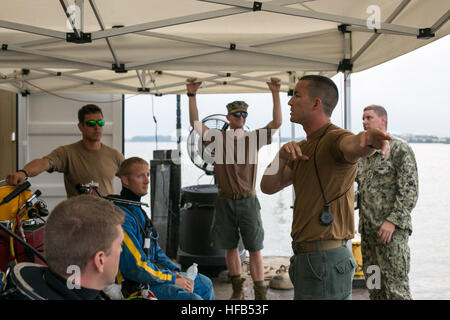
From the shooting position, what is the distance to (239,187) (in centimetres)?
421

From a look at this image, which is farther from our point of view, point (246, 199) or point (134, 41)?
point (246, 199)

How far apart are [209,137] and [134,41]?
51.2 inches

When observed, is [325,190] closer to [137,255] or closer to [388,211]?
[137,255]

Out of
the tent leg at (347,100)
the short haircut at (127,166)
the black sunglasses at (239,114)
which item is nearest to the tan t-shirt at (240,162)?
the black sunglasses at (239,114)

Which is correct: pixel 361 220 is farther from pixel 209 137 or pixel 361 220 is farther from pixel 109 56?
pixel 109 56

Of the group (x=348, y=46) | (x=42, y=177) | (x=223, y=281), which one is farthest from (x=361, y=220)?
(x=42, y=177)

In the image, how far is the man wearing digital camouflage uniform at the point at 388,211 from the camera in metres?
3.13

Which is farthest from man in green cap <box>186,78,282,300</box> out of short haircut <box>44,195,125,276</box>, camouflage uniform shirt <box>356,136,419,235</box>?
short haircut <box>44,195,125,276</box>

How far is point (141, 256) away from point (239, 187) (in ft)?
6.37

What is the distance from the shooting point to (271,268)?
18.3 feet

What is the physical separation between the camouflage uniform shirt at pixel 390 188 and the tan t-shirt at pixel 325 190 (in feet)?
3.95

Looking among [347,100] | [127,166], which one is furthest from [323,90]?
[347,100]

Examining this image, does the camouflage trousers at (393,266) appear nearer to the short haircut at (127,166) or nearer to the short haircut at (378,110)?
the short haircut at (378,110)

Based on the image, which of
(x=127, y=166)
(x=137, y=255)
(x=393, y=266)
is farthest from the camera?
(x=393, y=266)
